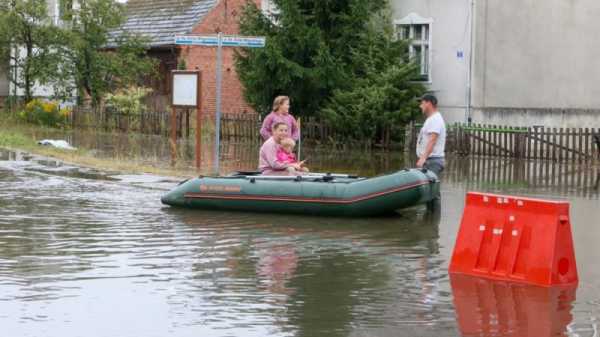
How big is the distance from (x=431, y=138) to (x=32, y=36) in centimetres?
2580

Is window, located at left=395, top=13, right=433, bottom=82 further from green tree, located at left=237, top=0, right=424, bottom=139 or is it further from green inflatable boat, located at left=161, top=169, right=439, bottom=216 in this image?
green inflatable boat, located at left=161, top=169, right=439, bottom=216

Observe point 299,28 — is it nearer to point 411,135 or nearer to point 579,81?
point 411,135

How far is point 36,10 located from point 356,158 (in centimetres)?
1537

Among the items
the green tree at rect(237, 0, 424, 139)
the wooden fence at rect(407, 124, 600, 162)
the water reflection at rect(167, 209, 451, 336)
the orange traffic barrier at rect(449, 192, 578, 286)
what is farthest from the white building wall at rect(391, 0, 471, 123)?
the orange traffic barrier at rect(449, 192, 578, 286)

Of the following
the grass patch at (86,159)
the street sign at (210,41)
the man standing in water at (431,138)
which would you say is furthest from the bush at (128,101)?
the man standing in water at (431,138)

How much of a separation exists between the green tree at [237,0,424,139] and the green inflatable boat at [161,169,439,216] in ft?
45.3

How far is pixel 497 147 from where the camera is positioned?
29.2 metres

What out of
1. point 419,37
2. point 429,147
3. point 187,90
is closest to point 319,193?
point 429,147

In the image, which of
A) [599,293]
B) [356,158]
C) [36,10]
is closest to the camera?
[599,293]

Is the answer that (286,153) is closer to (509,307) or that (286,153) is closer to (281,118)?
(281,118)

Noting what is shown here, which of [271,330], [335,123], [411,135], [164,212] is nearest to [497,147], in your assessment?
[411,135]

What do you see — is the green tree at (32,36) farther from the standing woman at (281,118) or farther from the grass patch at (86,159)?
the standing woman at (281,118)

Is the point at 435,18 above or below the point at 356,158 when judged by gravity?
above

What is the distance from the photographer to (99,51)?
1569 inches
